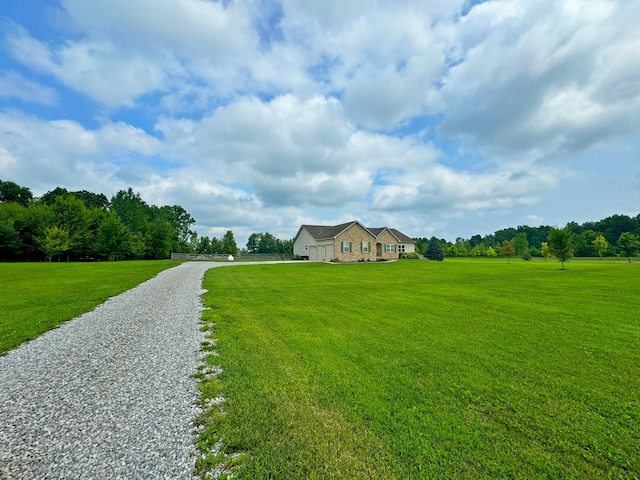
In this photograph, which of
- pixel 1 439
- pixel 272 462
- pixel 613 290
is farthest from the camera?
pixel 613 290

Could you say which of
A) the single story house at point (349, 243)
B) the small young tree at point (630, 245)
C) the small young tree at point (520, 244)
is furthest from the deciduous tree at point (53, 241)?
the small young tree at point (520, 244)

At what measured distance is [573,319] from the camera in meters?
7.32

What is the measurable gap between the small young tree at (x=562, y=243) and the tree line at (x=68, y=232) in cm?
5976

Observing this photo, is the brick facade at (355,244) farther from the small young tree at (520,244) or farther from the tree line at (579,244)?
the small young tree at (520,244)

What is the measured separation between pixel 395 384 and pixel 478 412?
102 centimetres

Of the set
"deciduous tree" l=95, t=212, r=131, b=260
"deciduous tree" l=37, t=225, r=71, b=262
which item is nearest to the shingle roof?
"deciduous tree" l=95, t=212, r=131, b=260

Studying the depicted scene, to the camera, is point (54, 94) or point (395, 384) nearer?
point (395, 384)

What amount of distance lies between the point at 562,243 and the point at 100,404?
36979mm

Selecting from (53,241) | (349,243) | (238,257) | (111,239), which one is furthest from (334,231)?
(53,241)

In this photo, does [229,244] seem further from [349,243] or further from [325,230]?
[349,243]

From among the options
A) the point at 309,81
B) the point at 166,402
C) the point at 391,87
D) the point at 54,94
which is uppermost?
the point at 309,81

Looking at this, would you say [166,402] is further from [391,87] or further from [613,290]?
[391,87]

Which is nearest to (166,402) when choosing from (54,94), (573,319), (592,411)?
(592,411)

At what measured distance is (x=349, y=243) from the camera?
35906 mm
